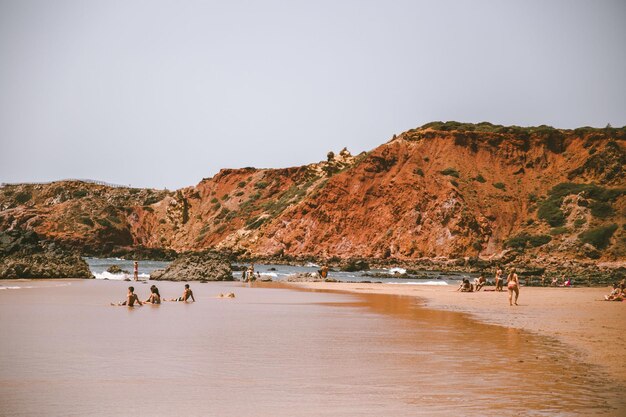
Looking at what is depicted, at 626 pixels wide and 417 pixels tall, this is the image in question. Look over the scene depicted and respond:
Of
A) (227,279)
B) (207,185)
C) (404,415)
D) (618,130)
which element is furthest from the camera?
(207,185)

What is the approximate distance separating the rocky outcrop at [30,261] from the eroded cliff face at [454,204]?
48783 millimetres

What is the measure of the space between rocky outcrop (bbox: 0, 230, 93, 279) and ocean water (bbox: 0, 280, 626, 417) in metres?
24.0

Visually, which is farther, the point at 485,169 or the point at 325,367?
the point at 485,169

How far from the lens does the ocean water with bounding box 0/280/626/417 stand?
28.1ft

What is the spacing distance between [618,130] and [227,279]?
67.4 metres

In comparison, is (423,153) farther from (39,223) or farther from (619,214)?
(39,223)

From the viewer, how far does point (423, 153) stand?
96.9 m

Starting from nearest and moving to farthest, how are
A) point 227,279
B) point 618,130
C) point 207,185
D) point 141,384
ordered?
point 141,384, point 227,279, point 618,130, point 207,185

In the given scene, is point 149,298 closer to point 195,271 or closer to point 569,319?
point 569,319

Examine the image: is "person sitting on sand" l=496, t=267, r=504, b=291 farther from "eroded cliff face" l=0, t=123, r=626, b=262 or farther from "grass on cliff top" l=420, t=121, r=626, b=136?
"grass on cliff top" l=420, t=121, r=626, b=136

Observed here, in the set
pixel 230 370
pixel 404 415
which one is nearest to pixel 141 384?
pixel 230 370

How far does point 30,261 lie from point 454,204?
58.2 meters

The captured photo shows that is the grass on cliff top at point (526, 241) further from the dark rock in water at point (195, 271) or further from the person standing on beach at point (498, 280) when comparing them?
the dark rock in water at point (195, 271)

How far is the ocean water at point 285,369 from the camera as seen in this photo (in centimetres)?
857
